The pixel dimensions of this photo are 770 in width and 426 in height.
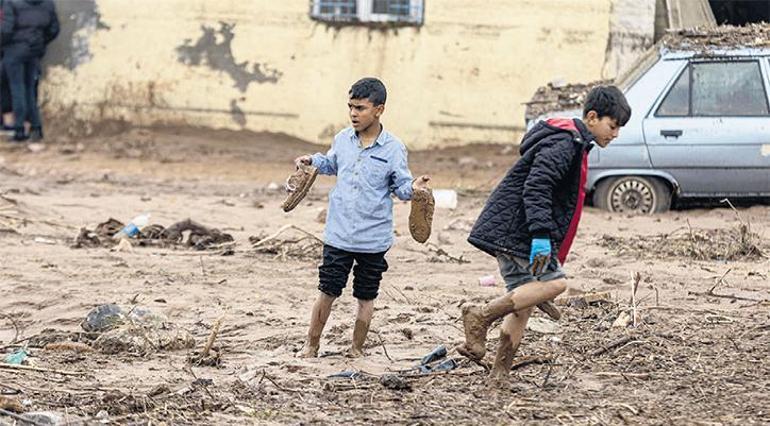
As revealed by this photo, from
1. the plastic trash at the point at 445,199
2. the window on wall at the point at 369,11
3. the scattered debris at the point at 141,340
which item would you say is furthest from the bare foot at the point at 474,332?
the window on wall at the point at 369,11

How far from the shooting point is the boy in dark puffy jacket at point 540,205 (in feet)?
20.5

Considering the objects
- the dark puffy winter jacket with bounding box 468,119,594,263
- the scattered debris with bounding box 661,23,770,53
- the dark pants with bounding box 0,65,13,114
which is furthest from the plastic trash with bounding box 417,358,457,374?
the dark pants with bounding box 0,65,13,114

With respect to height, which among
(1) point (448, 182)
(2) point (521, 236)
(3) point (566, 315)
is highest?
(2) point (521, 236)

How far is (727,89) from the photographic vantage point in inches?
491

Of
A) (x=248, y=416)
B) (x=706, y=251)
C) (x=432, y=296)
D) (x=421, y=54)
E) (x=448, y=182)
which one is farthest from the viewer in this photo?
(x=421, y=54)

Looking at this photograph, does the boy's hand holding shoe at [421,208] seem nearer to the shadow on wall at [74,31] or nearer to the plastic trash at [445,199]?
the plastic trash at [445,199]

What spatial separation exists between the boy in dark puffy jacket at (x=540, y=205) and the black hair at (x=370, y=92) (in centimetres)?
94

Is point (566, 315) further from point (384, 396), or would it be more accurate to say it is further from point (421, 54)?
point (421, 54)

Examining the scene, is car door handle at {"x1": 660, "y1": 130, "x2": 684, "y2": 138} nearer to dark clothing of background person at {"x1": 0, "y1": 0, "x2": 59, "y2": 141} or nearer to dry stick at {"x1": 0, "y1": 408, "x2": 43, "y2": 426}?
dry stick at {"x1": 0, "y1": 408, "x2": 43, "y2": 426}

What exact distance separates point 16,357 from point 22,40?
1082cm

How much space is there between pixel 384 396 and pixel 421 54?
10.7 metres

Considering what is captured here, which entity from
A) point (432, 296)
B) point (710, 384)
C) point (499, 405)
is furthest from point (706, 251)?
point (499, 405)

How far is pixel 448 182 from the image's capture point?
15.4 meters

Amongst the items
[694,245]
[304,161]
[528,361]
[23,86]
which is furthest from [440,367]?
[23,86]
